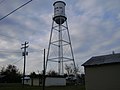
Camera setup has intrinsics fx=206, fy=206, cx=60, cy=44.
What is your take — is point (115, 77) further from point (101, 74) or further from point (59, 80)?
point (59, 80)

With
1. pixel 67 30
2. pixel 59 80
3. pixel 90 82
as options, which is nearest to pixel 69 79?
pixel 59 80

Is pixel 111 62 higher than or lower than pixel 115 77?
higher

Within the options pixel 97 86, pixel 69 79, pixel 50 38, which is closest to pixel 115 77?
pixel 97 86

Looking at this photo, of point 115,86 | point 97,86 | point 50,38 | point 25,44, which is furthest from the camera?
point 25,44

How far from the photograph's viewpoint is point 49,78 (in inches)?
1975

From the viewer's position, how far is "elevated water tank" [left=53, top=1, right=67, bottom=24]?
3495 cm

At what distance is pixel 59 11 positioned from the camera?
115 ft

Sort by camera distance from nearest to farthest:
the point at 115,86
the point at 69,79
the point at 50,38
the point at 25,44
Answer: the point at 115,86, the point at 50,38, the point at 25,44, the point at 69,79

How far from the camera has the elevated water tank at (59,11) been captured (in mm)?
34953

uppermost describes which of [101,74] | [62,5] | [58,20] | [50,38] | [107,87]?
[62,5]

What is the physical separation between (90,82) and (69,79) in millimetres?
49297

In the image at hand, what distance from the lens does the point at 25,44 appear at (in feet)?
135

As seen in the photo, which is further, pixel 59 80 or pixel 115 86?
pixel 59 80

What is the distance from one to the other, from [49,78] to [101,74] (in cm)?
2896
